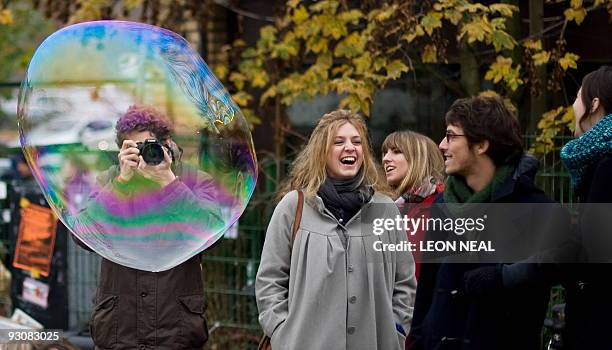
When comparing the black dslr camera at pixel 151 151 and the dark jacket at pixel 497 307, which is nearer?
the dark jacket at pixel 497 307

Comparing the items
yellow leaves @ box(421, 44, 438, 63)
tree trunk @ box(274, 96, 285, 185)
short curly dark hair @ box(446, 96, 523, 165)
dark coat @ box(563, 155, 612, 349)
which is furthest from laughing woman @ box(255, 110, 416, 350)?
tree trunk @ box(274, 96, 285, 185)

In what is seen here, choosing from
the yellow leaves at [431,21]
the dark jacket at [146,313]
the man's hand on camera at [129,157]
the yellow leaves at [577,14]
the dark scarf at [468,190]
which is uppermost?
the yellow leaves at [577,14]

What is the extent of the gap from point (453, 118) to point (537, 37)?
279cm

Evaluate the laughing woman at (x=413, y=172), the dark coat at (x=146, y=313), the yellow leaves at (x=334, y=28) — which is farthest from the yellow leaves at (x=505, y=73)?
the dark coat at (x=146, y=313)

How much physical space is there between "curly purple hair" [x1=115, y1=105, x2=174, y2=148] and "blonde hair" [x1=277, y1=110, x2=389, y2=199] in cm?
63

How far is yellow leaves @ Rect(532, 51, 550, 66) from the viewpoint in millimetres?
7406

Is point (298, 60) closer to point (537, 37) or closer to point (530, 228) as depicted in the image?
point (537, 37)

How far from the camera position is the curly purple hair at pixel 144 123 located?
514cm

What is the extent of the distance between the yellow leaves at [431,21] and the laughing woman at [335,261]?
2363 millimetres

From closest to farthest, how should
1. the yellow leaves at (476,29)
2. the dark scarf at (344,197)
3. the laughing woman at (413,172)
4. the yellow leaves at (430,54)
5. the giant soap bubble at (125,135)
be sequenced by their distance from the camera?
1. the dark scarf at (344,197)
2. the giant soap bubble at (125,135)
3. the laughing woman at (413,172)
4. the yellow leaves at (476,29)
5. the yellow leaves at (430,54)

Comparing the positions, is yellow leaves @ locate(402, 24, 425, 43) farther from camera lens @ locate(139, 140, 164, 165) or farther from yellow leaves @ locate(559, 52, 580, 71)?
camera lens @ locate(139, 140, 164, 165)

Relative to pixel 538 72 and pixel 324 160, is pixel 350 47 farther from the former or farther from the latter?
pixel 324 160

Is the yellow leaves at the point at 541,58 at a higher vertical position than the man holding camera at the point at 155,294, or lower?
higher

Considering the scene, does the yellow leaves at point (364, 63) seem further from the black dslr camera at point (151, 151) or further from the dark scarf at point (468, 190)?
the black dslr camera at point (151, 151)
